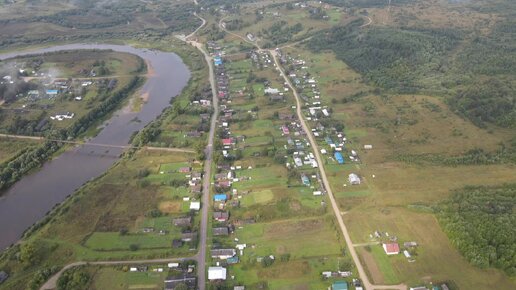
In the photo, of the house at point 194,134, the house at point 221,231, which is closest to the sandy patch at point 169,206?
the house at point 221,231

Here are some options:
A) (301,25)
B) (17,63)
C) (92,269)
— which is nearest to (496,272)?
(92,269)

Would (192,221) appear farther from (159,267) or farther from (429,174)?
(429,174)

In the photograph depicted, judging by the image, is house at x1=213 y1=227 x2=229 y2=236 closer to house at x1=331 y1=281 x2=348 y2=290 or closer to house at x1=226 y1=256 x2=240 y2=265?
house at x1=226 y1=256 x2=240 y2=265

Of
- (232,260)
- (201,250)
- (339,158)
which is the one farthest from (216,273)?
(339,158)

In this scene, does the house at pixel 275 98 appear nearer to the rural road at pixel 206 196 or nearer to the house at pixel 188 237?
the rural road at pixel 206 196

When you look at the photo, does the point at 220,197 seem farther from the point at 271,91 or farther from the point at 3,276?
the point at 271,91
